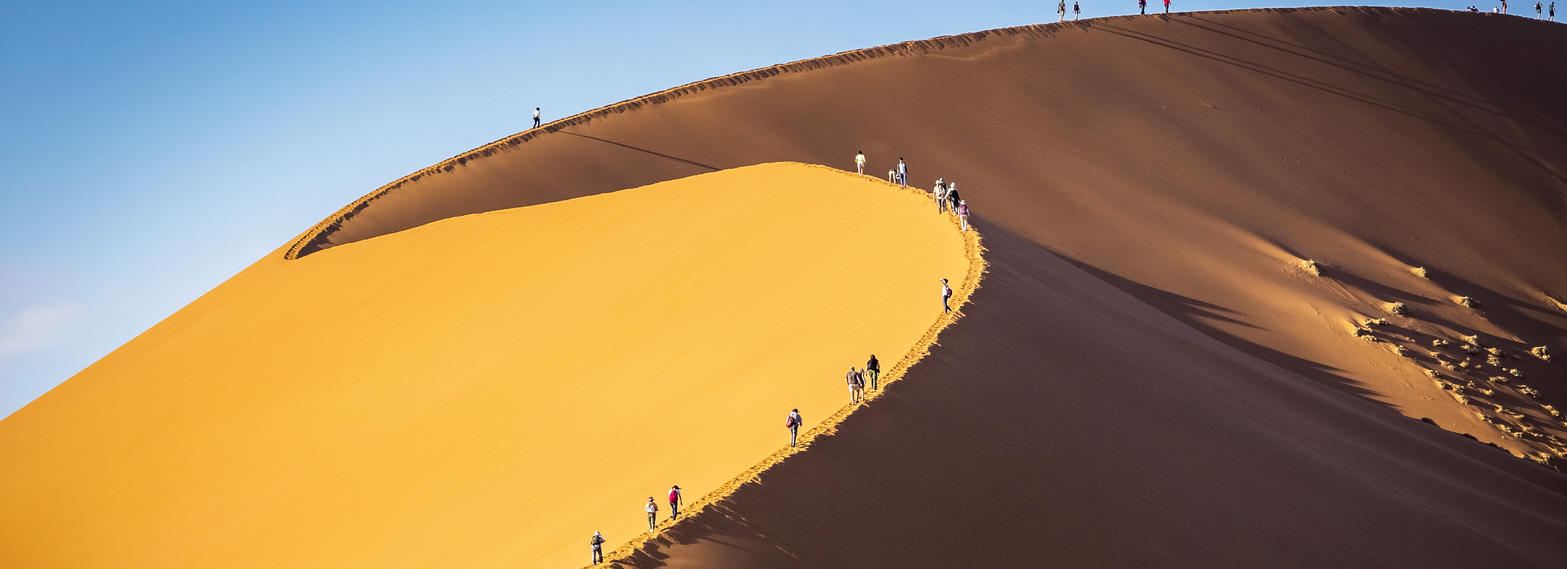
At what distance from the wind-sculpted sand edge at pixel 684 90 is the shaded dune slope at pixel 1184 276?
181 millimetres

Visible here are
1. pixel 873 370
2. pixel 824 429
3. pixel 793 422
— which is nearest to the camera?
pixel 793 422

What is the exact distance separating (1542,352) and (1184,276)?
30.2 feet

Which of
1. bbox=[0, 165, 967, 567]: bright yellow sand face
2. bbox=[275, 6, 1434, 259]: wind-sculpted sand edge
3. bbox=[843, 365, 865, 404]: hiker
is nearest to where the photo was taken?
bbox=[843, 365, 865, 404]: hiker

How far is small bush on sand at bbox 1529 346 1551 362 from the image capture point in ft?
114

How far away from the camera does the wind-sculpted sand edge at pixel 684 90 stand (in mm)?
42438

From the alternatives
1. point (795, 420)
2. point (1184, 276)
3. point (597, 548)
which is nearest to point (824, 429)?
point (795, 420)

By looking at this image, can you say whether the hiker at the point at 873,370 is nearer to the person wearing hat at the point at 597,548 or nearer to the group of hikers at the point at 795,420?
the group of hikers at the point at 795,420

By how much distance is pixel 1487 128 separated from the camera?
5166cm

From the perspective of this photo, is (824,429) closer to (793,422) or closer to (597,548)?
(793,422)

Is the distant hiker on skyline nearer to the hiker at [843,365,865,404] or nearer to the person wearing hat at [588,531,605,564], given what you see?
the hiker at [843,365,865,404]

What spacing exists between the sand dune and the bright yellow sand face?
5.15 feet

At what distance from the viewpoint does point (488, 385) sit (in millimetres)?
24109

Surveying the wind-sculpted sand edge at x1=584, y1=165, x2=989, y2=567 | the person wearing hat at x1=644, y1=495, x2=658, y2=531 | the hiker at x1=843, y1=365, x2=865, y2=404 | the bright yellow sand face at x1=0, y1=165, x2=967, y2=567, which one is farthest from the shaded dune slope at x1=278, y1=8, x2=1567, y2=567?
the bright yellow sand face at x1=0, y1=165, x2=967, y2=567

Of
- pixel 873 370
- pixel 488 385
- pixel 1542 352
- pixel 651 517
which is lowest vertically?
pixel 651 517
